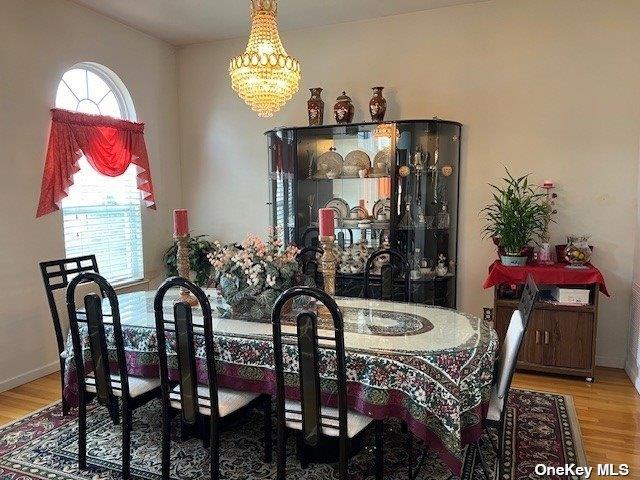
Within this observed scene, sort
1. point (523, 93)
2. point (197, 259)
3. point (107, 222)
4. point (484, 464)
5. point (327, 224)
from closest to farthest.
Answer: point (484, 464), point (327, 224), point (523, 93), point (107, 222), point (197, 259)

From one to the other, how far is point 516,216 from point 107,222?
3.62 m

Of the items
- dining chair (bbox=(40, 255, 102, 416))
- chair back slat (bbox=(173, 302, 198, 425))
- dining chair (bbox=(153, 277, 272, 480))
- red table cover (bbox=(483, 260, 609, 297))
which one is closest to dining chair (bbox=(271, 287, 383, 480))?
dining chair (bbox=(153, 277, 272, 480))

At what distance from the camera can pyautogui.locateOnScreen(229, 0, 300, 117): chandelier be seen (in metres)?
2.70

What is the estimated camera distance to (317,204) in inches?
169

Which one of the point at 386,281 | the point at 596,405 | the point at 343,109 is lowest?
the point at 596,405

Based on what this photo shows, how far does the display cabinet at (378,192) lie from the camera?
12.9 ft

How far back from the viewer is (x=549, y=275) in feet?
11.6

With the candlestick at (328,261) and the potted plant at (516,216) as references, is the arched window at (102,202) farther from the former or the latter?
the potted plant at (516,216)

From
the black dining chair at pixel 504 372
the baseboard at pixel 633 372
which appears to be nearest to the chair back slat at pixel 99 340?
the black dining chair at pixel 504 372

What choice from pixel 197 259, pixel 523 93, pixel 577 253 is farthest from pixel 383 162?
pixel 197 259

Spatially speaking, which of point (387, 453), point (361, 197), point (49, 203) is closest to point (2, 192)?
point (49, 203)

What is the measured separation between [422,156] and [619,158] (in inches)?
60.9

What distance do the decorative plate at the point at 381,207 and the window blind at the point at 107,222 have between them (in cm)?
236

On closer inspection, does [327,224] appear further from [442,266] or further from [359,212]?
[442,266]
